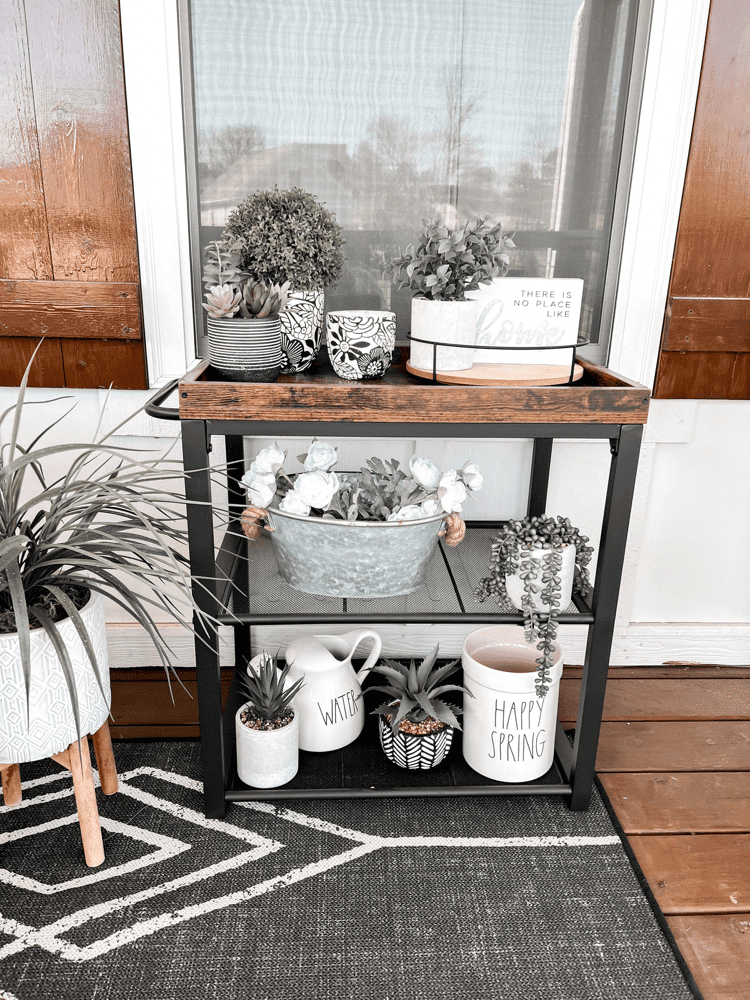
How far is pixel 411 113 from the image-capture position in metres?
1.64

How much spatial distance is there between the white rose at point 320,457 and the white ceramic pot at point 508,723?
1.75ft

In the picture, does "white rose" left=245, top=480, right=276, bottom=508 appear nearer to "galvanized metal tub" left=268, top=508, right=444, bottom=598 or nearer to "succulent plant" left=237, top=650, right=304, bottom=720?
"galvanized metal tub" left=268, top=508, right=444, bottom=598

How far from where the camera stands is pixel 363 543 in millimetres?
1302

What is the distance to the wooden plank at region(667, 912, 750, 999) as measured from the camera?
1.16 metres

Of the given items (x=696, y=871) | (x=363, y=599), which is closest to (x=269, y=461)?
(x=363, y=599)

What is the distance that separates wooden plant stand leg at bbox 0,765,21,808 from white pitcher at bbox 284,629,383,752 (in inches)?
23.0

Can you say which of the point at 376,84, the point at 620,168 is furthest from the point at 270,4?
the point at 620,168

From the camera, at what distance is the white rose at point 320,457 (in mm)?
1320

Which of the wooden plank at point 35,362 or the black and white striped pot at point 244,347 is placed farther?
the wooden plank at point 35,362

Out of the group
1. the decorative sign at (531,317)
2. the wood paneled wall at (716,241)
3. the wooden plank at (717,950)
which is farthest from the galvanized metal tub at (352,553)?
the wood paneled wall at (716,241)

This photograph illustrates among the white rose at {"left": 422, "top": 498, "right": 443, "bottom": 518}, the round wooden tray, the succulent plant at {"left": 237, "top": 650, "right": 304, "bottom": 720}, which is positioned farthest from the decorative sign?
the succulent plant at {"left": 237, "top": 650, "right": 304, "bottom": 720}

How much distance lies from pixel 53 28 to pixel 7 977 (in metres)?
1.79

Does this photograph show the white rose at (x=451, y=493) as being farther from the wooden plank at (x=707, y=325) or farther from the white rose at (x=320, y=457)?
the wooden plank at (x=707, y=325)

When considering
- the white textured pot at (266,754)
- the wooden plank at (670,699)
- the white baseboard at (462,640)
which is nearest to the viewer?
the white textured pot at (266,754)
